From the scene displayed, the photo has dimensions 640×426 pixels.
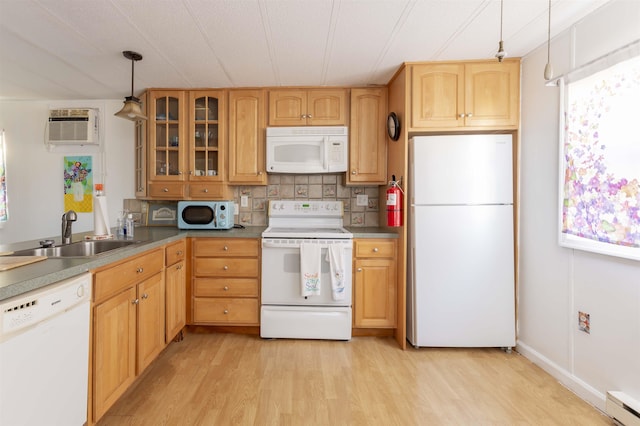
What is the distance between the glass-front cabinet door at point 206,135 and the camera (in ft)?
9.29

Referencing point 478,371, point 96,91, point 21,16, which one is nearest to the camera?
point 21,16

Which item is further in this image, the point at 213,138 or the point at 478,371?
the point at 213,138

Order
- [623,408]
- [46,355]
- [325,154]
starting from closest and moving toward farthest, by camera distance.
Result: [46,355]
[623,408]
[325,154]

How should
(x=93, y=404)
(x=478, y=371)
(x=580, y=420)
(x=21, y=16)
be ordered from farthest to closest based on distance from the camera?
(x=478, y=371)
(x=21, y=16)
(x=580, y=420)
(x=93, y=404)

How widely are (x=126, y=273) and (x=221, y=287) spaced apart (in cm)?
101

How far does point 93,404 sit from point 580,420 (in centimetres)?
247

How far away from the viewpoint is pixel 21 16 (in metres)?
1.71

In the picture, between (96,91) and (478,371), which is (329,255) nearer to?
(478,371)

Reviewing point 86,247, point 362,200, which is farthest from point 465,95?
point 86,247

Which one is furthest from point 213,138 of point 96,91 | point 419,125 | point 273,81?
point 419,125

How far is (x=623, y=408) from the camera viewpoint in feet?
4.93

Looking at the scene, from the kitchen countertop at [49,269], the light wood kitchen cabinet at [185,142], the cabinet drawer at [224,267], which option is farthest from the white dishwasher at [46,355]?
the light wood kitchen cabinet at [185,142]

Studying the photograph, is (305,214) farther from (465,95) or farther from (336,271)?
(465,95)

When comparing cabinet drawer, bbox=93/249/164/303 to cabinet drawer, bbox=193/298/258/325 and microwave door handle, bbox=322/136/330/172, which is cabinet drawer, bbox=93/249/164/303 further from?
microwave door handle, bbox=322/136/330/172
